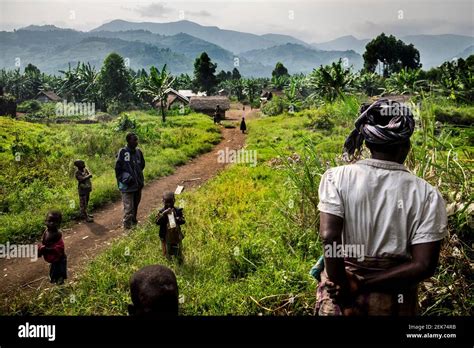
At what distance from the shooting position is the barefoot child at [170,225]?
16.0 feet

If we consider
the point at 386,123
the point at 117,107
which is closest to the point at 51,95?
the point at 117,107

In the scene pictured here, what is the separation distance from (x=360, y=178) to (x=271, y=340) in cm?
156

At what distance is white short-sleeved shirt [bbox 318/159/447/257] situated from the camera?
195cm

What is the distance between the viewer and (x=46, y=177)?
9.77 meters

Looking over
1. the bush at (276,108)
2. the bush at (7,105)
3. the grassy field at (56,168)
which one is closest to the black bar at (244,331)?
the grassy field at (56,168)

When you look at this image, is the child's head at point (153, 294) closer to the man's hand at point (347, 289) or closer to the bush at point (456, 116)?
the man's hand at point (347, 289)

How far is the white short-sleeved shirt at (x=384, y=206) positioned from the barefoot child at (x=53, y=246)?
355 centimetres

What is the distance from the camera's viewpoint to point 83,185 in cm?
700

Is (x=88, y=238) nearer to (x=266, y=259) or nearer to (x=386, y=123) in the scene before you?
(x=266, y=259)

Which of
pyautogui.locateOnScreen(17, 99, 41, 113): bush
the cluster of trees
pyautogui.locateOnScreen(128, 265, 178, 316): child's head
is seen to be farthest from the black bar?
pyautogui.locateOnScreen(17, 99, 41, 113): bush

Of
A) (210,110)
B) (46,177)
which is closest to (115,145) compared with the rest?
(46,177)

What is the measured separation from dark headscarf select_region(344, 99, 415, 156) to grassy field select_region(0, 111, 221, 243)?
6.31m

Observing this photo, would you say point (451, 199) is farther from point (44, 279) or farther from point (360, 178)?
point (44, 279)

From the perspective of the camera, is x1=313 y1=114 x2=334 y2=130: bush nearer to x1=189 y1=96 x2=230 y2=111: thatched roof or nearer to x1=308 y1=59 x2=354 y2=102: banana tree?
x1=308 y1=59 x2=354 y2=102: banana tree
